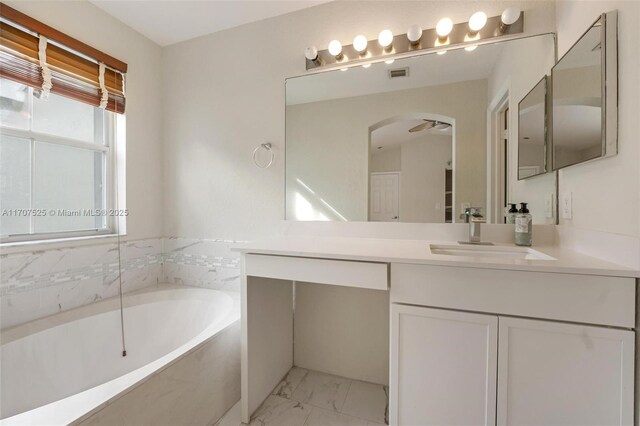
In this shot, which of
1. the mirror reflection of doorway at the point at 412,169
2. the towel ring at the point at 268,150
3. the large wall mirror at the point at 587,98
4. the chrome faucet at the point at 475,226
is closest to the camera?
the large wall mirror at the point at 587,98

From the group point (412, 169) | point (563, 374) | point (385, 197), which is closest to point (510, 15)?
point (412, 169)

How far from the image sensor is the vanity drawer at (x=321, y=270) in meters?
1.08

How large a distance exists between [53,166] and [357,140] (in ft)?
6.11

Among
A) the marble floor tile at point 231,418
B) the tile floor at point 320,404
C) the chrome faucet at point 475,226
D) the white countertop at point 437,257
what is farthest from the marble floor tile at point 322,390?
the chrome faucet at point 475,226

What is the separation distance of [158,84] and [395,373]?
259 cm

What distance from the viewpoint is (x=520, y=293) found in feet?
3.03

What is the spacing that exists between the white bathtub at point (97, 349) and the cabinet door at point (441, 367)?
907mm

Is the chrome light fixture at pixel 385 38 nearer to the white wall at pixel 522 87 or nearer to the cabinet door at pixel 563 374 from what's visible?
the white wall at pixel 522 87

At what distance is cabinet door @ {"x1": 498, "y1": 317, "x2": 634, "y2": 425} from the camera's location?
83 cm

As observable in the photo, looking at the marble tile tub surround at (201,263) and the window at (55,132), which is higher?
the window at (55,132)

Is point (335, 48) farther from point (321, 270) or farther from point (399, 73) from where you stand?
point (321, 270)

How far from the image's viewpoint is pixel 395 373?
1.06m

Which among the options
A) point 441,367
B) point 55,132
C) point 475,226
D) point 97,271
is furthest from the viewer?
point 97,271

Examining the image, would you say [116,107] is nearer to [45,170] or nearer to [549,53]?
[45,170]
